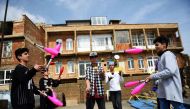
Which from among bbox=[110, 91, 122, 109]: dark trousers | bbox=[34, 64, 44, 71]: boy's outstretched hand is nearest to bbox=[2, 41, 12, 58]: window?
bbox=[110, 91, 122, 109]: dark trousers

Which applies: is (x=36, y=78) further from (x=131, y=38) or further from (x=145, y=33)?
(x=145, y=33)

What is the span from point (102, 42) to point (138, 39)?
197 inches

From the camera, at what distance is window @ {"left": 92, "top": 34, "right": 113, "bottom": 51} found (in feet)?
91.3

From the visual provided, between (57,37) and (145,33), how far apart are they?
11.8 m

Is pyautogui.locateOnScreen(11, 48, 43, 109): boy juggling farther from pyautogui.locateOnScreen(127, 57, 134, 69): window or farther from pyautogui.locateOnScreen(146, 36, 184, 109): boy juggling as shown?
pyautogui.locateOnScreen(127, 57, 134, 69): window

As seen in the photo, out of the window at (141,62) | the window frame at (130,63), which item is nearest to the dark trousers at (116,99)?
the window frame at (130,63)

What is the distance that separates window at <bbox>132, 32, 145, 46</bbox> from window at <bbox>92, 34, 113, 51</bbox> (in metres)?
3.26

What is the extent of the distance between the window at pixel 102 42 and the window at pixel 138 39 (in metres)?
3.26

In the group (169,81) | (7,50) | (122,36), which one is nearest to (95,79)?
(169,81)

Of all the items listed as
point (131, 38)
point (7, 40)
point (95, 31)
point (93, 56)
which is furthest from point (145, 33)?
point (93, 56)

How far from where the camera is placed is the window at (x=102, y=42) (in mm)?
27828

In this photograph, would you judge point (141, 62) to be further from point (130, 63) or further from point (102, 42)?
point (102, 42)

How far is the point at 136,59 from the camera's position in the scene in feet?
89.0

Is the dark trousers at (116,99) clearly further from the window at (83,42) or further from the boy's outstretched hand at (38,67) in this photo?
the window at (83,42)
